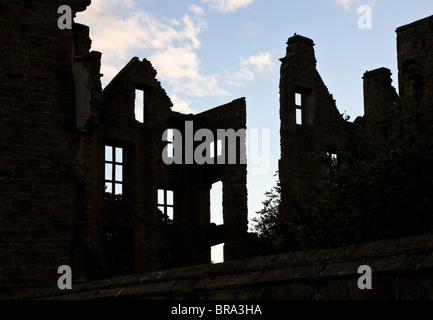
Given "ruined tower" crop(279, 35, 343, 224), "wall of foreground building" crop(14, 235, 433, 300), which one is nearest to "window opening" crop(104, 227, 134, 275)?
"ruined tower" crop(279, 35, 343, 224)

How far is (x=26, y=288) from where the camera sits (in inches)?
418

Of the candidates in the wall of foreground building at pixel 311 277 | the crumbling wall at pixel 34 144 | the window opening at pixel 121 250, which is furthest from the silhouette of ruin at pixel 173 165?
the wall of foreground building at pixel 311 277

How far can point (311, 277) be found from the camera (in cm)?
505

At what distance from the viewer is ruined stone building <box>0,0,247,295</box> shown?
35.5 ft

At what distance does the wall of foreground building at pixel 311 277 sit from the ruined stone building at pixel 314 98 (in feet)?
58.4

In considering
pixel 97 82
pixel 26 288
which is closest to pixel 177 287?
pixel 26 288

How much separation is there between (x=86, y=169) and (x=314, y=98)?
10.9 meters

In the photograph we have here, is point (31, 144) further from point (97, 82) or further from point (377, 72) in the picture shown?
point (377, 72)

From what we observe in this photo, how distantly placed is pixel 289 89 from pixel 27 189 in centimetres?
1810

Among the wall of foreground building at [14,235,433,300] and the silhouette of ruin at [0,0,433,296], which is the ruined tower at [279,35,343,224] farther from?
the wall of foreground building at [14,235,433,300]

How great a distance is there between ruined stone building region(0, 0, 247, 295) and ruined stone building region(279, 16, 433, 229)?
2096 millimetres

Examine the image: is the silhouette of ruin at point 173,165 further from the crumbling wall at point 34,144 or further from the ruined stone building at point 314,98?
the crumbling wall at point 34,144

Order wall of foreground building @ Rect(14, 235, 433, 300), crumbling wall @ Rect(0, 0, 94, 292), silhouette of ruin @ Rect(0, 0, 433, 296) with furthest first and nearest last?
silhouette of ruin @ Rect(0, 0, 433, 296) → crumbling wall @ Rect(0, 0, 94, 292) → wall of foreground building @ Rect(14, 235, 433, 300)

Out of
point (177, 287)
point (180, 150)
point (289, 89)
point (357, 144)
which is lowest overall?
point (177, 287)
